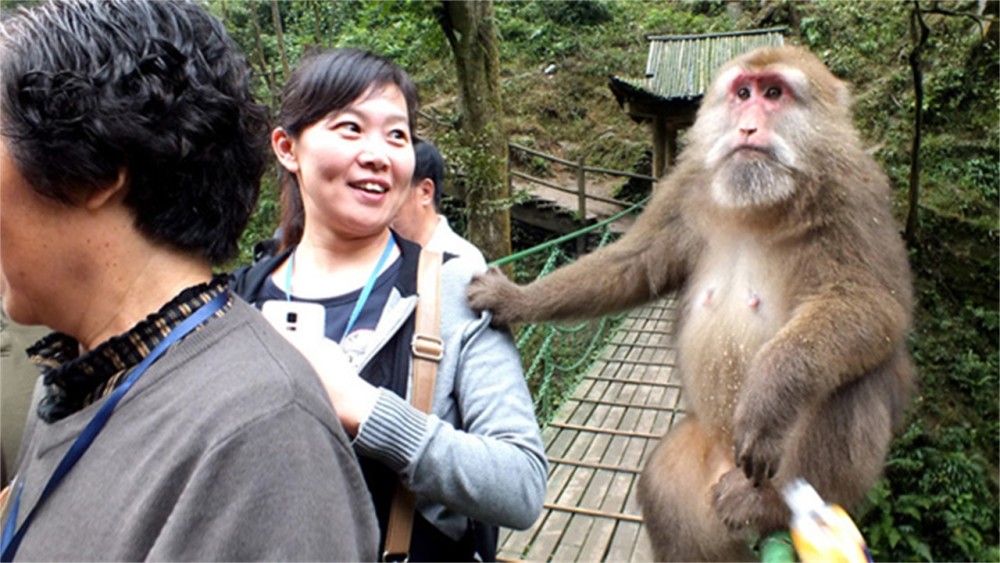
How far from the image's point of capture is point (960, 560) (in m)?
5.40

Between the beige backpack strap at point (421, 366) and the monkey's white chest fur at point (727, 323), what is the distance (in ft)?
2.67

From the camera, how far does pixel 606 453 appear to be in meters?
3.98

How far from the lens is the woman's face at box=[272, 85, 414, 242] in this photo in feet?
4.07

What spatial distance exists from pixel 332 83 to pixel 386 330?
1.44 feet

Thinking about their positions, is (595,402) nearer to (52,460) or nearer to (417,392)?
(417,392)

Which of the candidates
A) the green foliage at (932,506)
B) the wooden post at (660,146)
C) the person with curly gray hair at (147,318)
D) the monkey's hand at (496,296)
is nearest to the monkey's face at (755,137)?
the monkey's hand at (496,296)

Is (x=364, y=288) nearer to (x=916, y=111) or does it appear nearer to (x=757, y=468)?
(x=757, y=468)

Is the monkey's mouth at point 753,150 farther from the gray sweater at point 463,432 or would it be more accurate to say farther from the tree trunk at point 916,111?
the tree trunk at point 916,111

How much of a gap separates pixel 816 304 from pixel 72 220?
1.40 meters

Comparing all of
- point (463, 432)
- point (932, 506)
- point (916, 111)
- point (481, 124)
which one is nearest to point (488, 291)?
point (463, 432)

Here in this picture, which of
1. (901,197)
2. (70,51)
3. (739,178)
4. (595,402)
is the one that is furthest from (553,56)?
(70,51)

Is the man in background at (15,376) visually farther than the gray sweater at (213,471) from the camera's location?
Yes

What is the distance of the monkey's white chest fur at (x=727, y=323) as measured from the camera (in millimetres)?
1703

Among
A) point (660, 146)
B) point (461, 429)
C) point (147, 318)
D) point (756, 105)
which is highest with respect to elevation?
point (147, 318)
